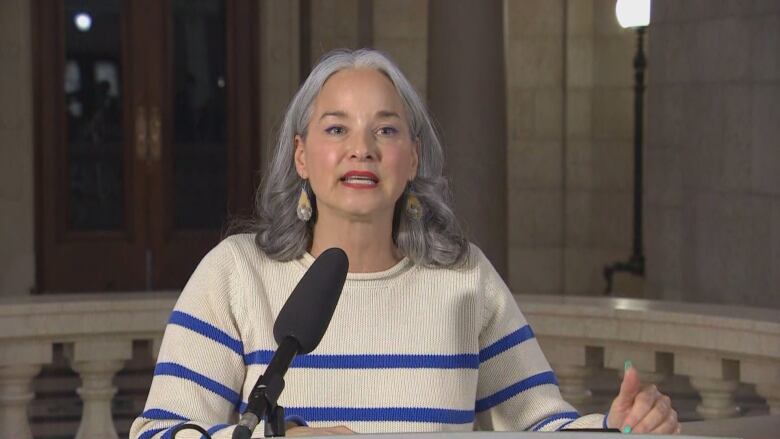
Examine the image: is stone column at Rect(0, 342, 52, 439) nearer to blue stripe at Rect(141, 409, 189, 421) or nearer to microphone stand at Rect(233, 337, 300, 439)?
blue stripe at Rect(141, 409, 189, 421)

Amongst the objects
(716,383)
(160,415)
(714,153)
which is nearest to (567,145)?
(714,153)

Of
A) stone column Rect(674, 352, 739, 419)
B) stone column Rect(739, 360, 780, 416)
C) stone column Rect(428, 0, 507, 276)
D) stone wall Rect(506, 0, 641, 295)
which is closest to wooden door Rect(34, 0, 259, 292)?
stone wall Rect(506, 0, 641, 295)

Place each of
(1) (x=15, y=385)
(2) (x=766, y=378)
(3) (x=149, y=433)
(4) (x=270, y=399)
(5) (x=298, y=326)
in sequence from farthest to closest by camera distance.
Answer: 1. (1) (x=15, y=385)
2. (2) (x=766, y=378)
3. (3) (x=149, y=433)
4. (5) (x=298, y=326)
5. (4) (x=270, y=399)

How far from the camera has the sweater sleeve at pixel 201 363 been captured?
8.88ft

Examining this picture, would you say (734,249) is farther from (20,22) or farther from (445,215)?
(445,215)

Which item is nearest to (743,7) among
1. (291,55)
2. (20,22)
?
(291,55)

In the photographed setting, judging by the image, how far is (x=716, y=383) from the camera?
5.04m

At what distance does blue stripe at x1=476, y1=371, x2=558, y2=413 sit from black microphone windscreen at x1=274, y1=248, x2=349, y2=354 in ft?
2.85

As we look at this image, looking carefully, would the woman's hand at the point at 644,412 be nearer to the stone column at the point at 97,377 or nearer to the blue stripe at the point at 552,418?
the blue stripe at the point at 552,418

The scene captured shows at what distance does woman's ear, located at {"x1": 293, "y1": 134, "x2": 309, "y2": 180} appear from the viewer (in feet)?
9.83

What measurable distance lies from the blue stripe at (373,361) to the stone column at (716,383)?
7.57 feet

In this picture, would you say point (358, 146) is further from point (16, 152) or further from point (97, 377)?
point (16, 152)

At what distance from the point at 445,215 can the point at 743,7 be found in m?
6.77

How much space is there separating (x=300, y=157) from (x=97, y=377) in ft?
8.46
